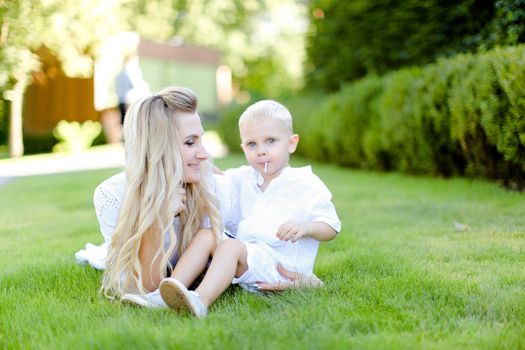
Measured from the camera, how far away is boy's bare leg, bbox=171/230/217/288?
3.29 meters

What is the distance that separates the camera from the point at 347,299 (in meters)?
3.12

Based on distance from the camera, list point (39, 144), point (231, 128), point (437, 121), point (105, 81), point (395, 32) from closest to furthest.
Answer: point (437, 121)
point (395, 32)
point (231, 128)
point (39, 144)
point (105, 81)

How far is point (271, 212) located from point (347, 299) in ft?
2.40

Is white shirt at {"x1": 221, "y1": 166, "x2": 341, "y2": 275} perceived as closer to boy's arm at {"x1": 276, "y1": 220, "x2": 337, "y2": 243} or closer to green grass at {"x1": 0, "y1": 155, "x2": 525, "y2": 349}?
boy's arm at {"x1": 276, "y1": 220, "x2": 337, "y2": 243}

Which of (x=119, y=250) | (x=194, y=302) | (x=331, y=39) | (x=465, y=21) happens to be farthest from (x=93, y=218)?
(x=331, y=39)

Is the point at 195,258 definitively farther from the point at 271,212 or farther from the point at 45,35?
the point at 45,35

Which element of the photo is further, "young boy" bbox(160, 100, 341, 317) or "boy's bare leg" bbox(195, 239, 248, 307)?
"young boy" bbox(160, 100, 341, 317)

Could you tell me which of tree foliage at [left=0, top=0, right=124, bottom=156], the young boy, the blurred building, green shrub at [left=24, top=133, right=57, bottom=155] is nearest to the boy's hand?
the young boy

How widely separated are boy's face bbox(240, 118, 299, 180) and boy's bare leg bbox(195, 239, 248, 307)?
566 mm

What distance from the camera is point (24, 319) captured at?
3.02 meters

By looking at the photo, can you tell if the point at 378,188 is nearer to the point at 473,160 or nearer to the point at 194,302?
the point at 473,160

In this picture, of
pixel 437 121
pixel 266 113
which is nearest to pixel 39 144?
pixel 437 121

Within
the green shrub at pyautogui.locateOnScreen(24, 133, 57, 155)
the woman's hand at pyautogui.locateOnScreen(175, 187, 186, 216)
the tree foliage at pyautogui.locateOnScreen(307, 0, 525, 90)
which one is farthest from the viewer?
the green shrub at pyautogui.locateOnScreen(24, 133, 57, 155)

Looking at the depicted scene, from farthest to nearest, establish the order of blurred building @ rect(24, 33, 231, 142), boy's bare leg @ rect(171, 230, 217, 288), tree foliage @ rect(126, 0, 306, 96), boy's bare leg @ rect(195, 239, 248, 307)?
1. tree foliage @ rect(126, 0, 306, 96)
2. blurred building @ rect(24, 33, 231, 142)
3. boy's bare leg @ rect(171, 230, 217, 288)
4. boy's bare leg @ rect(195, 239, 248, 307)
